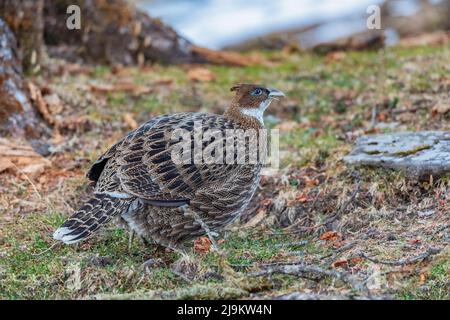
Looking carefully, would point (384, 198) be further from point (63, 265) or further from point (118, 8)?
point (118, 8)

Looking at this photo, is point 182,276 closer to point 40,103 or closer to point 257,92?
point 257,92

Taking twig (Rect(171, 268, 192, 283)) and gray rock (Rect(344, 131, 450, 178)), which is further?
gray rock (Rect(344, 131, 450, 178))

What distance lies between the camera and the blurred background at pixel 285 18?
50.6 ft

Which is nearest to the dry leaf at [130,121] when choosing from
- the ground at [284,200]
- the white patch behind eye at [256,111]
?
the ground at [284,200]

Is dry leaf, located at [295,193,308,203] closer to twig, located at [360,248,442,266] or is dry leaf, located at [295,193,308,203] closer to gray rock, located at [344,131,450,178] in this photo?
gray rock, located at [344,131,450,178]

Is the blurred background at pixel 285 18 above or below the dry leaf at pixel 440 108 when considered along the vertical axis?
above

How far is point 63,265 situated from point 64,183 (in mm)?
2048

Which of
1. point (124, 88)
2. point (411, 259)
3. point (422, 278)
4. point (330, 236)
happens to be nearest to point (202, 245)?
point (330, 236)

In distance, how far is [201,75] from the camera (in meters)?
11.5

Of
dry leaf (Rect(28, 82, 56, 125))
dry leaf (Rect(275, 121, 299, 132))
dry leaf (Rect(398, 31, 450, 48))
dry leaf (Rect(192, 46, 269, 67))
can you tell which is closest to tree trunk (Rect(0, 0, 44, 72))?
dry leaf (Rect(28, 82, 56, 125))

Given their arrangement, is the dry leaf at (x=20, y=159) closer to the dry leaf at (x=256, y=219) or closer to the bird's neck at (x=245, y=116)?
the bird's neck at (x=245, y=116)

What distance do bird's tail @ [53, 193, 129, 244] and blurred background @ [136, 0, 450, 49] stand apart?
28.0 feet

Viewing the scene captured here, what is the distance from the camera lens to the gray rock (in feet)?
24.2

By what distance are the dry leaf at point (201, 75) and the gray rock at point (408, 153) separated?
148 inches
